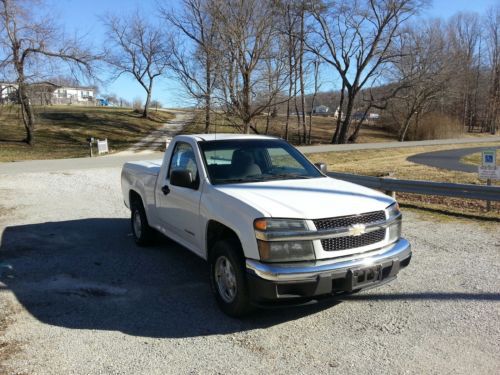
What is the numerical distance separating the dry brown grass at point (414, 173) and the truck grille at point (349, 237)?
544cm

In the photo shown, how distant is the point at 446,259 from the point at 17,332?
498 centimetres

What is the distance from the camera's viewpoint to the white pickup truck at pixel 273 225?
3.85 m

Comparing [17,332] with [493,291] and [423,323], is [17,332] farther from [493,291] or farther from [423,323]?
[493,291]

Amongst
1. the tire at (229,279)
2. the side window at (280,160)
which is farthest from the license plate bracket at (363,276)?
the side window at (280,160)

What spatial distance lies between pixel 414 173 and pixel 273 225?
15.0 m

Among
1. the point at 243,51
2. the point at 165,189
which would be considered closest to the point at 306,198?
the point at 165,189

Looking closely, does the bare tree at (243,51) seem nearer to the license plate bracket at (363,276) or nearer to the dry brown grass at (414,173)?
the dry brown grass at (414,173)

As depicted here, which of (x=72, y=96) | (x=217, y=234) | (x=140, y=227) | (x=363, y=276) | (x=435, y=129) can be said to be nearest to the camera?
(x=363, y=276)

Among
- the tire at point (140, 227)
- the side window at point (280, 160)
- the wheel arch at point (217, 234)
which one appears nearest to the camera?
the wheel arch at point (217, 234)

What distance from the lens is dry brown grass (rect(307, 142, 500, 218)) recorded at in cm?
981

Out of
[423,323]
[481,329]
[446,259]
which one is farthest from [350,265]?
[446,259]

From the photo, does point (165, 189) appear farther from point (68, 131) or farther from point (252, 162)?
point (68, 131)

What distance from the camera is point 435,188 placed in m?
9.29

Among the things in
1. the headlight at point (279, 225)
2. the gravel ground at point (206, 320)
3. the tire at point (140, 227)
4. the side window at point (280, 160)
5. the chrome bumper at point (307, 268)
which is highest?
the side window at point (280, 160)
